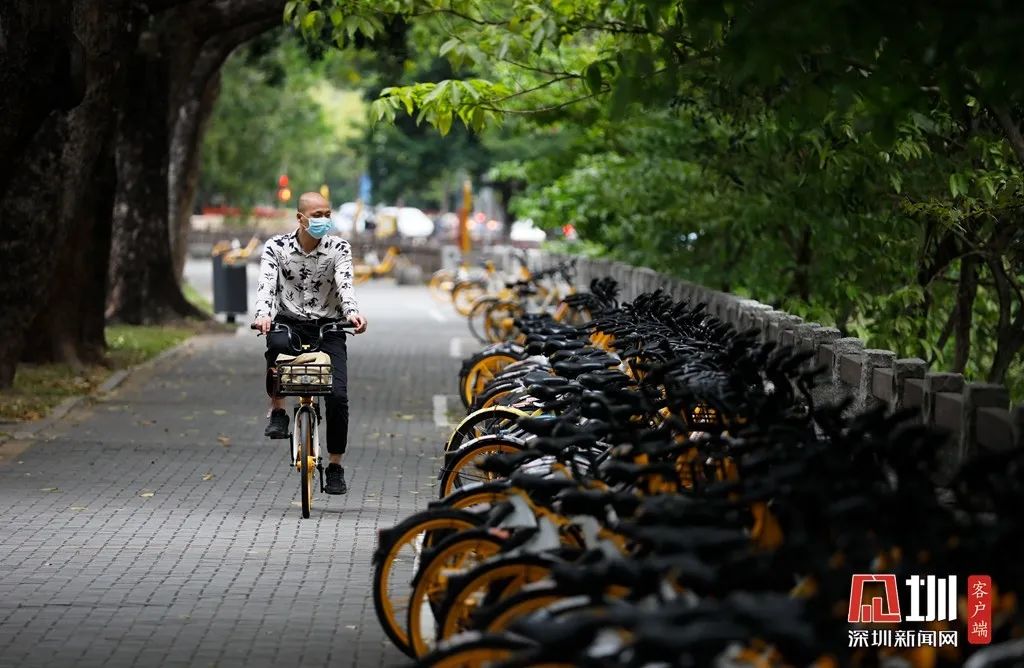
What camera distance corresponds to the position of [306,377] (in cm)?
1074

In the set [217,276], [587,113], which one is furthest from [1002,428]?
[217,276]

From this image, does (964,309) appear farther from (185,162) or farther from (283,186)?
(283,186)

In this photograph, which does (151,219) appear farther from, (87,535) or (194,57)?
(87,535)

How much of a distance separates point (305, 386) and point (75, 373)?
10.0m

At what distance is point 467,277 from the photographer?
3800 centimetres

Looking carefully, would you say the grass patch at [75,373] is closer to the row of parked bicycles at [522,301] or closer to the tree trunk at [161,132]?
the tree trunk at [161,132]

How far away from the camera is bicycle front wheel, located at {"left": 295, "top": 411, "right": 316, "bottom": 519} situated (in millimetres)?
10836

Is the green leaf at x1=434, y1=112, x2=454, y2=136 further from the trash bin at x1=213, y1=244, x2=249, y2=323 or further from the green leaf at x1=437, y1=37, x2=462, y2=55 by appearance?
the trash bin at x1=213, y1=244, x2=249, y2=323

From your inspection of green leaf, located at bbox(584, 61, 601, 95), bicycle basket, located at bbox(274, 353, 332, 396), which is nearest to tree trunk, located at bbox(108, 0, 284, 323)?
bicycle basket, located at bbox(274, 353, 332, 396)

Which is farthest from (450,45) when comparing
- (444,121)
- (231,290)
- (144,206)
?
(231,290)

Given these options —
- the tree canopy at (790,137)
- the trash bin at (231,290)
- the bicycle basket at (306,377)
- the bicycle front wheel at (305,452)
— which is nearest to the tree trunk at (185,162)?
the trash bin at (231,290)

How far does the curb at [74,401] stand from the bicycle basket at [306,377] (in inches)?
180

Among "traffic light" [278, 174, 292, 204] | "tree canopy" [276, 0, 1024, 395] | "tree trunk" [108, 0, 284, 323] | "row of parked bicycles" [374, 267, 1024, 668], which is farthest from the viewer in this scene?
"traffic light" [278, 174, 292, 204]

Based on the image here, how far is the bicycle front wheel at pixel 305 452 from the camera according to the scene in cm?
1084
